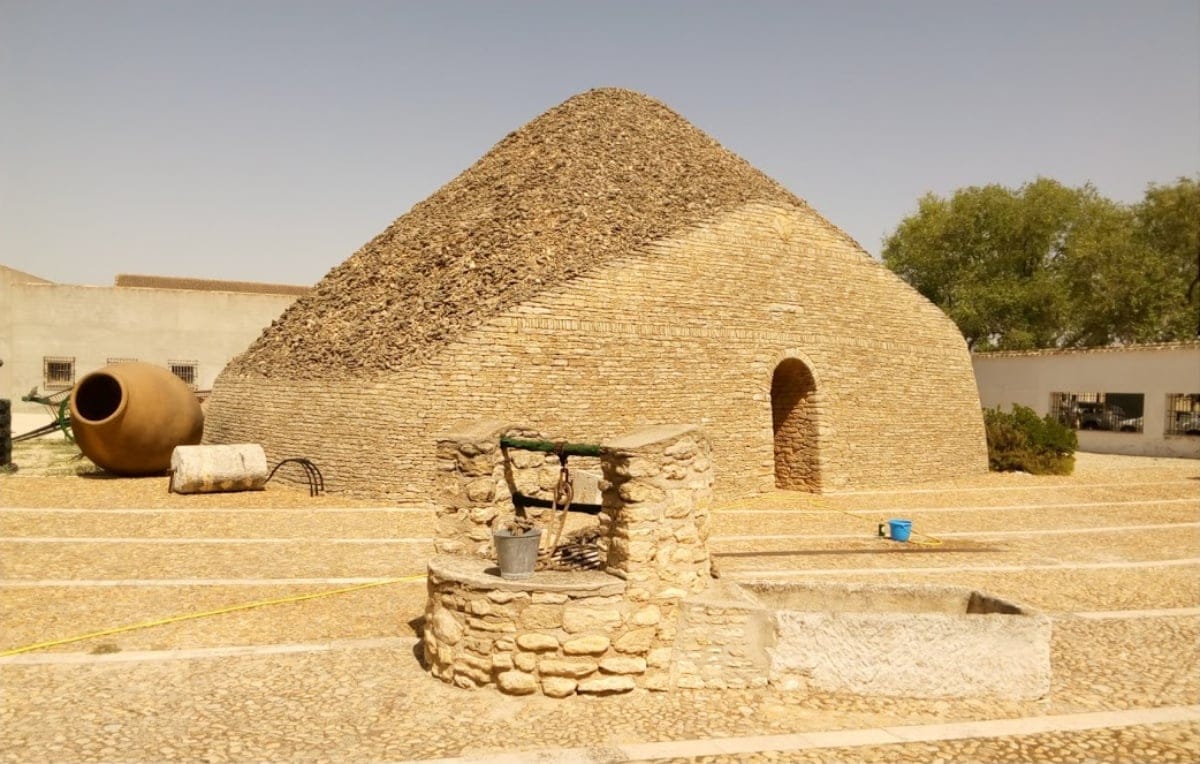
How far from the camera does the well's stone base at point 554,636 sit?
18.9 ft

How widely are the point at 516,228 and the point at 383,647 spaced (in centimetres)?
1212

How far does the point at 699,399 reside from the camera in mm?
15938

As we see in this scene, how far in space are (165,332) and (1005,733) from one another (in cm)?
3362

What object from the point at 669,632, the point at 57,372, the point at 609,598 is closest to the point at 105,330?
the point at 57,372

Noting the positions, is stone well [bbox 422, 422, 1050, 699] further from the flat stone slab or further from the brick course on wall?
the brick course on wall

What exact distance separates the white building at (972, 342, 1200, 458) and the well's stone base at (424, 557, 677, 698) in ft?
85.7

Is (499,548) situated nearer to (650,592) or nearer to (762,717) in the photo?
(650,592)

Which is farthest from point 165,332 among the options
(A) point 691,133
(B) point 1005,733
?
(B) point 1005,733

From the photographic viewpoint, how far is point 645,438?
6238mm

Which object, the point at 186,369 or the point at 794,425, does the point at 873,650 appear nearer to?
the point at 794,425

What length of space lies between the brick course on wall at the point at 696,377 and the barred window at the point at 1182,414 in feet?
31.7

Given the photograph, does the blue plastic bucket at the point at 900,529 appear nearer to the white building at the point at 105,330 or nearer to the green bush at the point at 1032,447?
the green bush at the point at 1032,447

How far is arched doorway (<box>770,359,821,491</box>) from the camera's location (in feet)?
57.2

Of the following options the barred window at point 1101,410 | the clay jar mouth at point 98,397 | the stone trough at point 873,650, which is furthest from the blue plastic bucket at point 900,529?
the barred window at point 1101,410
